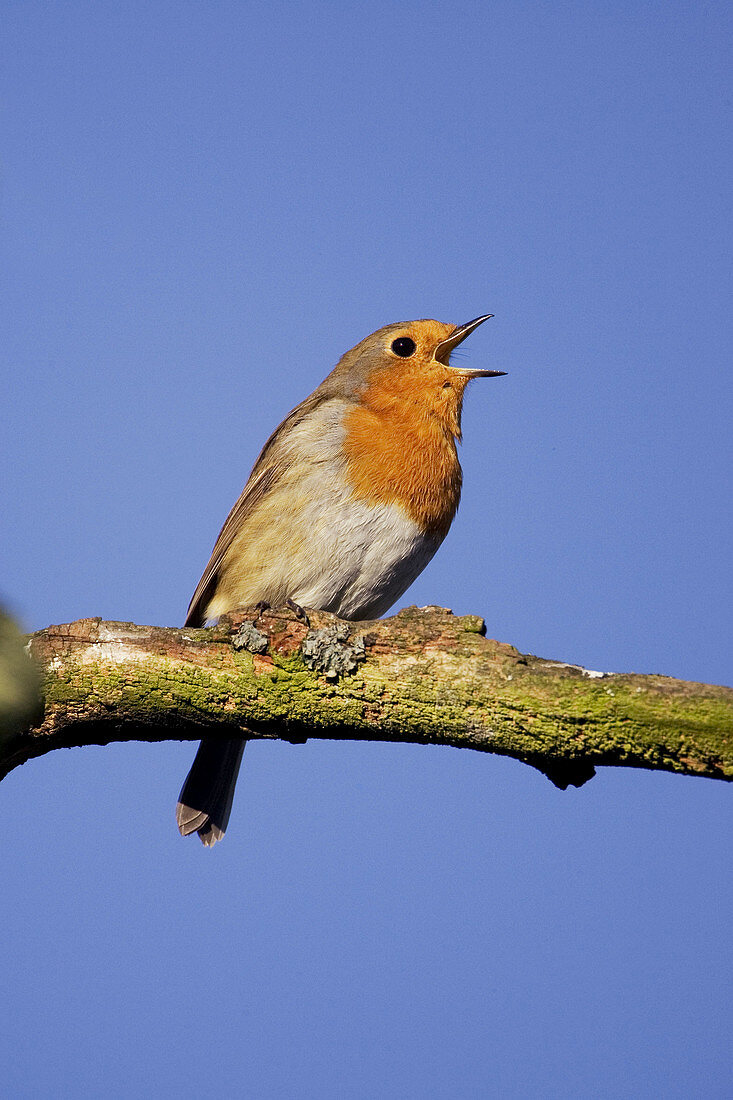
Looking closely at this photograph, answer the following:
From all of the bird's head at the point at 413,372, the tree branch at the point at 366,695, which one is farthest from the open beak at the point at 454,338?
the tree branch at the point at 366,695

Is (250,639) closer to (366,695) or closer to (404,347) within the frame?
(366,695)

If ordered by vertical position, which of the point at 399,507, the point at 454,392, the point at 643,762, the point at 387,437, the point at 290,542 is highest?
the point at 454,392

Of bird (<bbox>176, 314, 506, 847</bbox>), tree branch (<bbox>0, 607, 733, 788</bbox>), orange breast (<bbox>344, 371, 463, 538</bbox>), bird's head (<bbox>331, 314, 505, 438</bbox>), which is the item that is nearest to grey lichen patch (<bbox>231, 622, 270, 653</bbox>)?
tree branch (<bbox>0, 607, 733, 788</bbox>)

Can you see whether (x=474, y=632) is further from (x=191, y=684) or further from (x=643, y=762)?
(x=191, y=684)

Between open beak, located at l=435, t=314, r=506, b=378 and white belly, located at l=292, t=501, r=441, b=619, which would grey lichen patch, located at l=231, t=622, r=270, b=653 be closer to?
white belly, located at l=292, t=501, r=441, b=619

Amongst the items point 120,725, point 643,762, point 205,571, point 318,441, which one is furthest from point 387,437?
point 643,762

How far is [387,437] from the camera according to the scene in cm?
484

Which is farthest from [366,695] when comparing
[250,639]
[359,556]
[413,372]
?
[413,372]

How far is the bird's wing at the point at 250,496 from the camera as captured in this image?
16.1 ft

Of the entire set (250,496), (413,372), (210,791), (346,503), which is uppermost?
(413,372)

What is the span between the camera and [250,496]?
5031 mm

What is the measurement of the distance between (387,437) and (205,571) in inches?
47.7

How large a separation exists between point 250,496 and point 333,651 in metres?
1.89

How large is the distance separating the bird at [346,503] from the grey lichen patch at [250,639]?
2.97ft
